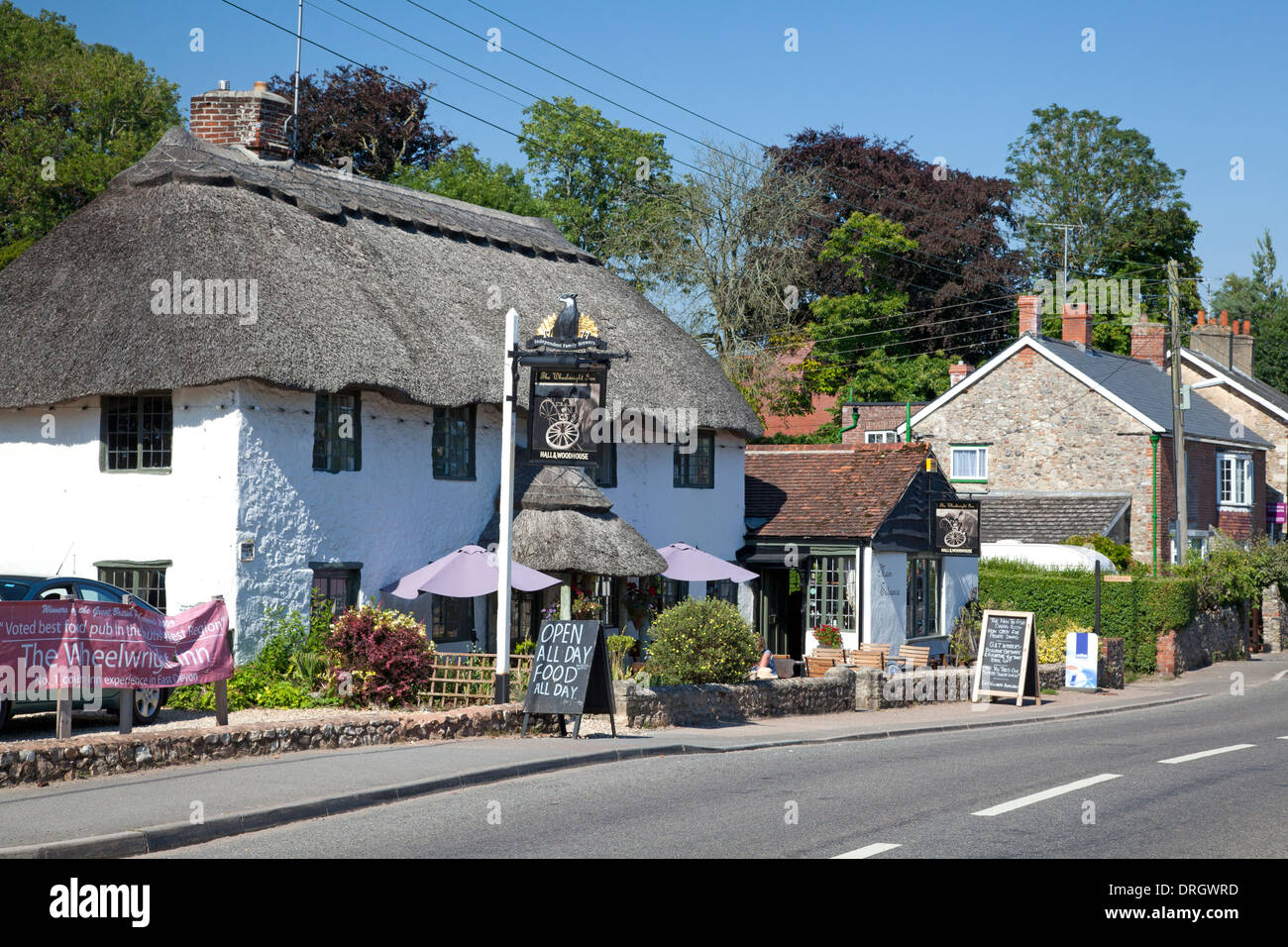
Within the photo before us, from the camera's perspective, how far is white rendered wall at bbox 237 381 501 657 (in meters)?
19.7

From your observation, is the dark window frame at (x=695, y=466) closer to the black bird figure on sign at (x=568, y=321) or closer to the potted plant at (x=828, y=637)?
the potted plant at (x=828, y=637)

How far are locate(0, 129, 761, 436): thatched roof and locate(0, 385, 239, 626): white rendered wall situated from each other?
0.77 metres

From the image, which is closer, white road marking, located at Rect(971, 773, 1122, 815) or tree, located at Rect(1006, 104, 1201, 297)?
white road marking, located at Rect(971, 773, 1122, 815)

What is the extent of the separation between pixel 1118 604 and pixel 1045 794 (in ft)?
73.0

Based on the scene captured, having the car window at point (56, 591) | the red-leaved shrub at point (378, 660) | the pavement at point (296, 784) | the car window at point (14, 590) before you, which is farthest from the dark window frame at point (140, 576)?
the pavement at point (296, 784)

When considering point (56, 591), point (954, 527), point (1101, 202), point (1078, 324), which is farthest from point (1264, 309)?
point (56, 591)

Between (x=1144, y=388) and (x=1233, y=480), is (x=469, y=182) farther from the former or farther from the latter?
(x=1233, y=480)

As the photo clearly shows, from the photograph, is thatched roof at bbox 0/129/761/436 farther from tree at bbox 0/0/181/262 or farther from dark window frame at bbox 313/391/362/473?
tree at bbox 0/0/181/262

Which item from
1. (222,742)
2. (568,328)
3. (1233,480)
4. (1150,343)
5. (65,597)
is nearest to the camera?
(222,742)

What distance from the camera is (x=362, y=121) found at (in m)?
48.6

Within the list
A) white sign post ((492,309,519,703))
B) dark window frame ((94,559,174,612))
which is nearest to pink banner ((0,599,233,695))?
white sign post ((492,309,519,703))

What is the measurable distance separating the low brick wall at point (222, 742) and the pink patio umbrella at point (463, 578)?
447 cm

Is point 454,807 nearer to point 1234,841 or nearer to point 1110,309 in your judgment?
point 1234,841

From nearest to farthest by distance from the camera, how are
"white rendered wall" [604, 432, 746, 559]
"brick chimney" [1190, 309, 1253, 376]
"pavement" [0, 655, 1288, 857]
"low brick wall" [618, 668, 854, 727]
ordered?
"pavement" [0, 655, 1288, 857]
"low brick wall" [618, 668, 854, 727]
"white rendered wall" [604, 432, 746, 559]
"brick chimney" [1190, 309, 1253, 376]
